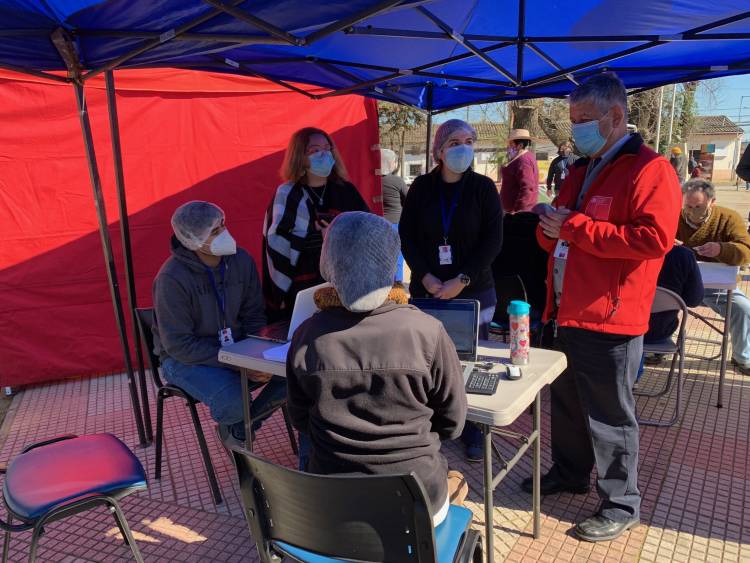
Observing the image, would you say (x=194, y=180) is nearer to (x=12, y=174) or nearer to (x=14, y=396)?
(x=12, y=174)

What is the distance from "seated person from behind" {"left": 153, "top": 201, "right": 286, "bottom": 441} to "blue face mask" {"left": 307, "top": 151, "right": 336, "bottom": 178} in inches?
27.2

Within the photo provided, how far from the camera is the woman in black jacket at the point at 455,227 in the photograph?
283 cm

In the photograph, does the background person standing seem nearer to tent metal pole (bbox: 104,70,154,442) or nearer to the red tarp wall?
the red tarp wall

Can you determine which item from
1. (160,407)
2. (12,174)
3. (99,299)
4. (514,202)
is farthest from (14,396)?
(514,202)

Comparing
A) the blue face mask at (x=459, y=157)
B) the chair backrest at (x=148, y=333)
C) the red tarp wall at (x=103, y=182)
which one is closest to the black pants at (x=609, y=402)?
the blue face mask at (x=459, y=157)

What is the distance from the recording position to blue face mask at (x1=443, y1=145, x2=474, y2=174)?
279 cm

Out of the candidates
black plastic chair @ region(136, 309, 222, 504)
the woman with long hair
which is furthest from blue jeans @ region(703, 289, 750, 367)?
black plastic chair @ region(136, 309, 222, 504)

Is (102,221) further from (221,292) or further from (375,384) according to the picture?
(375,384)

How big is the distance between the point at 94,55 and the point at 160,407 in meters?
1.89

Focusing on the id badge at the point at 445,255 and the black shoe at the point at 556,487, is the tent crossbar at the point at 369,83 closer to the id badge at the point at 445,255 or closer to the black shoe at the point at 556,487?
the id badge at the point at 445,255

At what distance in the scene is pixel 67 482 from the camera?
1871 mm

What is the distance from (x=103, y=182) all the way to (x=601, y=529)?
4113mm

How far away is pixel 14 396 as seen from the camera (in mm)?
4176

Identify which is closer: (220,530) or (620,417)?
(620,417)
